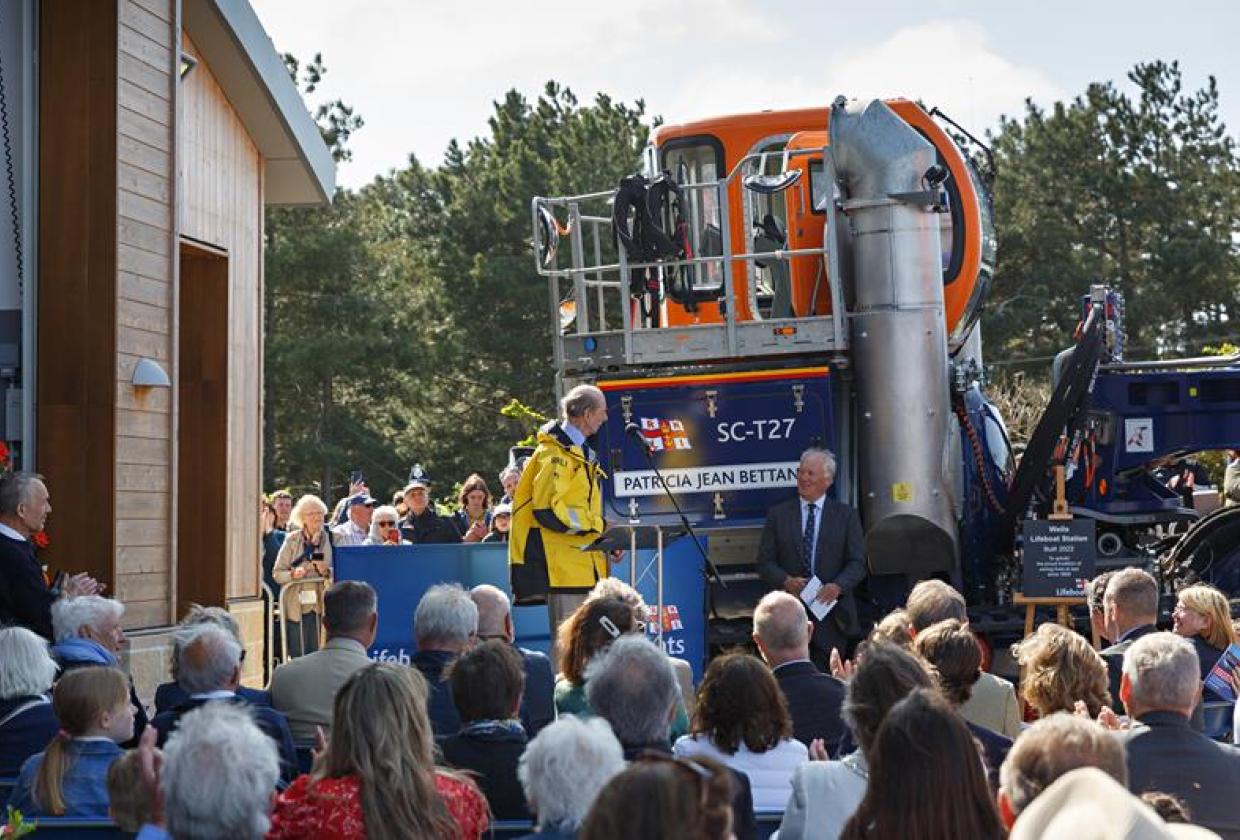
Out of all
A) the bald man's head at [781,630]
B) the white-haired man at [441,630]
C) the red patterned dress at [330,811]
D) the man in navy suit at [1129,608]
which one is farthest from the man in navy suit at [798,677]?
the red patterned dress at [330,811]

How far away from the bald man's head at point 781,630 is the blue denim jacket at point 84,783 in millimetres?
2361

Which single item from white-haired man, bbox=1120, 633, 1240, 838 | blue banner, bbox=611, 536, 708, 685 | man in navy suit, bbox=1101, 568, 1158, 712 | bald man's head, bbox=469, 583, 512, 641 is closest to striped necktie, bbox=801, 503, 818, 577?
blue banner, bbox=611, 536, 708, 685

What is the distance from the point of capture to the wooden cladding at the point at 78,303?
450 inches

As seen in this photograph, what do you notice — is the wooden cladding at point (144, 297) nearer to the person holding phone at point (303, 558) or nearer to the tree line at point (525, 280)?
the person holding phone at point (303, 558)

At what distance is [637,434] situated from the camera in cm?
Answer: 1206

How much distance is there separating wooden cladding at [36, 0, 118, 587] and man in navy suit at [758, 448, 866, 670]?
3934mm

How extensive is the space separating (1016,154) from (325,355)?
55.2ft

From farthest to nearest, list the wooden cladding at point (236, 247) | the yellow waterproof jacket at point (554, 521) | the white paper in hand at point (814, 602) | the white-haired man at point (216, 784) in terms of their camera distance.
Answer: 1. the wooden cladding at point (236, 247)
2. the white paper in hand at point (814, 602)
3. the yellow waterproof jacket at point (554, 521)
4. the white-haired man at point (216, 784)

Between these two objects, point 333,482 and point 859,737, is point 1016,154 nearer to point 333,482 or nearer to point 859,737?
point 333,482

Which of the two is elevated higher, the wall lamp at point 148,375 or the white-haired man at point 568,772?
the wall lamp at point 148,375

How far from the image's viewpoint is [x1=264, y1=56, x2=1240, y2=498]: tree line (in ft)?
137

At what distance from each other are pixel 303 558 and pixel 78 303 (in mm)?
3892

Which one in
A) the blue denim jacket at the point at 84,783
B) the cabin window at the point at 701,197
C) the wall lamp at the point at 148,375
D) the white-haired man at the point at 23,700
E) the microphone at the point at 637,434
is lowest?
the blue denim jacket at the point at 84,783

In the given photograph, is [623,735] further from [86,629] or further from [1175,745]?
[86,629]
